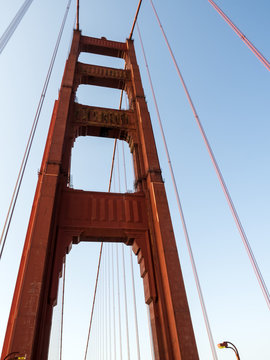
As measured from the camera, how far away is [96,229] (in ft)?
31.5

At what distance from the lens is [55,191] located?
950cm

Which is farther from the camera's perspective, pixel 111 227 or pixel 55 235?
pixel 111 227

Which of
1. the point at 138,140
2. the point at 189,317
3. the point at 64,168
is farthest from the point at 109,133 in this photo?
the point at 189,317

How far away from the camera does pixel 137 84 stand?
49.9ft

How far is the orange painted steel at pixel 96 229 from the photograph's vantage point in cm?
711

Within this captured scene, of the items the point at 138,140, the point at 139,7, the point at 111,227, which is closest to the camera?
the point at 111,227

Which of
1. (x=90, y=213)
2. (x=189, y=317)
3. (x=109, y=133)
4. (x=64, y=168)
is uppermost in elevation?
(x=109, y=133)

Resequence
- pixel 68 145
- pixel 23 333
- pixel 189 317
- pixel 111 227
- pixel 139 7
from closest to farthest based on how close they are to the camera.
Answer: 1. pixel 23 333
2. pixel 189 317
3. pixel 111 227
4. pixel 68 145
5. pixel 139 7

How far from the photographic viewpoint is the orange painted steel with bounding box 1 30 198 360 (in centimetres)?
A: 711

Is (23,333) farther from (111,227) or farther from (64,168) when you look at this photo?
(64,168)

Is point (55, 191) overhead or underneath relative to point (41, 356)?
overhead

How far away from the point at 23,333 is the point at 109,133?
31.1 feet

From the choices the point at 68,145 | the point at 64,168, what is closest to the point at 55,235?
the point at 64,168

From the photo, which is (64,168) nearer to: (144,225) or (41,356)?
(144,225)
